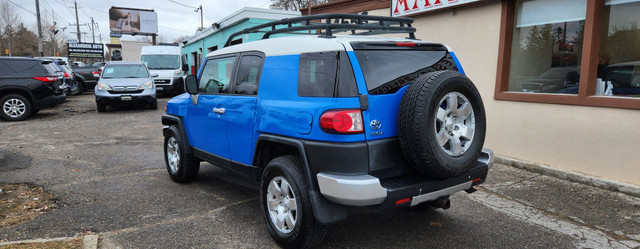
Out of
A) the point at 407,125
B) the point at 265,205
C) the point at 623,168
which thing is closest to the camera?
the point at 407,125

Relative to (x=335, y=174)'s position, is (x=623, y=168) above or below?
below

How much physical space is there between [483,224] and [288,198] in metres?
2.02

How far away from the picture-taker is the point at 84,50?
5075 centimetres

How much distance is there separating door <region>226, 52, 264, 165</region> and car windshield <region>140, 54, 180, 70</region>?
15.6 metres

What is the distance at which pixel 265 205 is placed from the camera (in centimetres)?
358

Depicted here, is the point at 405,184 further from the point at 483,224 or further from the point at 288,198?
the point at 483,224

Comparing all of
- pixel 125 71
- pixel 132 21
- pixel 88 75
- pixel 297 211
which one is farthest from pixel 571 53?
pixel 132 21

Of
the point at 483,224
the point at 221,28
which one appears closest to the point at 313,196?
the point at 483,224

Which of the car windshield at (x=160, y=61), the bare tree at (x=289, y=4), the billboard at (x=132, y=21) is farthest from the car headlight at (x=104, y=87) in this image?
the billboard at (x=132, y=21)

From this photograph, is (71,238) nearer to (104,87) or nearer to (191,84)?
(191,84)

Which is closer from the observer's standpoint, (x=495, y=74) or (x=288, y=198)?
(x=288, y=198)

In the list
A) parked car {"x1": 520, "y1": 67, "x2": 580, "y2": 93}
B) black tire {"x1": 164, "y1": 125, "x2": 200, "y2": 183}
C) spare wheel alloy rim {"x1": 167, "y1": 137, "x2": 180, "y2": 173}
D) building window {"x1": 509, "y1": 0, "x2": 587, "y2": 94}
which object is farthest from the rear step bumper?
building window {"x1": 509, "y1": 0, "x2": 587, "y2": 94}

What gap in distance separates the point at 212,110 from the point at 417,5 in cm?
521

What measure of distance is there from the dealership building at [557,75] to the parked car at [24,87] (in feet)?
33.2
